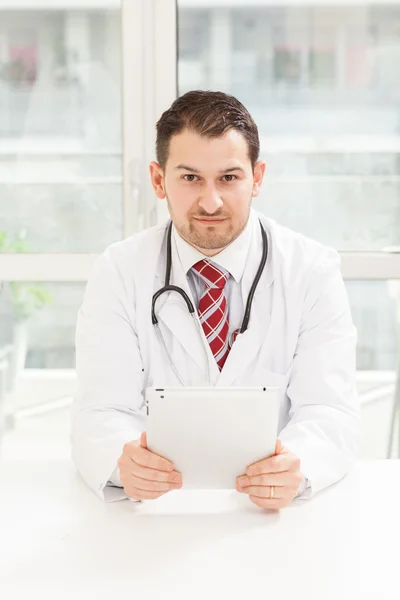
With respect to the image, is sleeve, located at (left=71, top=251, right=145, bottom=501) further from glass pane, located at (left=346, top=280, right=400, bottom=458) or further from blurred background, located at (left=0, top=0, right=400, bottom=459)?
glass pane, located at (left=346, top=280, right=400, bottom=458)

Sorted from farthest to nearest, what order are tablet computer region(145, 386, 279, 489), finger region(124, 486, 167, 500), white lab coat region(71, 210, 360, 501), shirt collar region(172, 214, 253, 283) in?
shirt collar region(172, 214, 253, 283), white lab coat region(71, 210, 360, 501), finger region(124, 486, 167, 500), tablet computer region(145, 386, 279, 489)

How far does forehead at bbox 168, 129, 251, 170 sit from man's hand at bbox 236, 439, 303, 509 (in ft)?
2.06

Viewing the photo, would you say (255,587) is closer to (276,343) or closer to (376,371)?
(276,343)

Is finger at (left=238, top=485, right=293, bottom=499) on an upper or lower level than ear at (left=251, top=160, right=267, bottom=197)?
lower

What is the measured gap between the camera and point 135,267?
174 cm

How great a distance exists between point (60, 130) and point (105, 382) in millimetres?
1326

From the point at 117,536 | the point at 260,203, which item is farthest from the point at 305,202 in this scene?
the point at 117,536

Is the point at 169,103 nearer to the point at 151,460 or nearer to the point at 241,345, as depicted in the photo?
the point at 241,345

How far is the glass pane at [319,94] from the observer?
2596mm

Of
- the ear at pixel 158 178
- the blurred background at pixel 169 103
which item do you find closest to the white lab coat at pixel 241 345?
the ear at pixel 158 178

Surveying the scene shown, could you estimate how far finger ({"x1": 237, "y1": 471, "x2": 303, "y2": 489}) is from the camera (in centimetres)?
125

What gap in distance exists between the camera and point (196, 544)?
114 cm

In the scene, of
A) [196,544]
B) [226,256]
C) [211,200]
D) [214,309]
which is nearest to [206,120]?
[211,200]

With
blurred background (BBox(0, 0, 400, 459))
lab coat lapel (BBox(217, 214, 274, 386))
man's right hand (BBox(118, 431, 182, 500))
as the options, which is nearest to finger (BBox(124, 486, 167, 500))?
man's right hand (BBox(118, 431, 182, 500))
